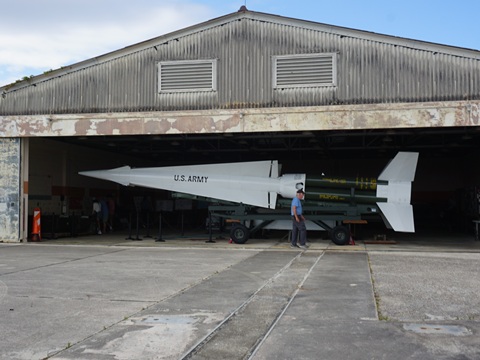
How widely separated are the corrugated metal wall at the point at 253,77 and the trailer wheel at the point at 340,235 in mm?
4683

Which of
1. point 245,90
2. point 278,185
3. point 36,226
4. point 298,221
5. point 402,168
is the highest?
point 245,90

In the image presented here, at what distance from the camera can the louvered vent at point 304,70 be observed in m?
15.5

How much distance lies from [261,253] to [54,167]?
1170 cm

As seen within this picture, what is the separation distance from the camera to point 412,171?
1700cm

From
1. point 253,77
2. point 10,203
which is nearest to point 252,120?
point 253,77

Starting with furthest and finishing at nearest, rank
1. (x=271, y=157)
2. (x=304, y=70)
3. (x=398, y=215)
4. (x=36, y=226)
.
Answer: (x=271, y=157), (x=36, y=226), (x=398, y=215), (x=304, y=70)

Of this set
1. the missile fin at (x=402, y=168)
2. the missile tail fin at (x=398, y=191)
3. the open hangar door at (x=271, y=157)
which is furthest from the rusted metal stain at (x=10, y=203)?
the missile fin at (x=402, y=168)

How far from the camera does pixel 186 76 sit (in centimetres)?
1639

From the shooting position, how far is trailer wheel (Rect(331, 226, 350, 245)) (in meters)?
17.2

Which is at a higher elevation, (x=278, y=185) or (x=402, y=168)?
(x=402, y=168)

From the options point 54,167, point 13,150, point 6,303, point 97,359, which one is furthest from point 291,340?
point 54,167

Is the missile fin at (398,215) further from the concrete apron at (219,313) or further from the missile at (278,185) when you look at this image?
the concrete apron at (219,313)

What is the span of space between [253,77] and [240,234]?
5.63m

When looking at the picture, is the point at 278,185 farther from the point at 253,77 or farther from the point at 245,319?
the point at 245,319
